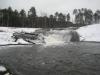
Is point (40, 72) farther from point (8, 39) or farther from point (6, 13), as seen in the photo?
point (6, 13)

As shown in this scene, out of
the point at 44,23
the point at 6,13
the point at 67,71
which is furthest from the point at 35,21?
the point at 67,71

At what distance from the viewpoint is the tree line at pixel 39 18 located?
96.7 metres

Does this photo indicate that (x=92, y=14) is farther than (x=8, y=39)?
Yes

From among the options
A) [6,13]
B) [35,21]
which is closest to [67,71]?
[6,13]

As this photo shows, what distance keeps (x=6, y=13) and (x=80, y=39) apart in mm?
50810

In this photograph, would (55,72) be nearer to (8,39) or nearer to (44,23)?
(8,39)

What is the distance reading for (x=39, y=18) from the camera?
124250 millimetres

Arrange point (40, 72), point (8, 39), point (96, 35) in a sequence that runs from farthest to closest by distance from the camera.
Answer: point (96, 35), point (8, 39), point (40, 72)

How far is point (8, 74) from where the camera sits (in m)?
12.7

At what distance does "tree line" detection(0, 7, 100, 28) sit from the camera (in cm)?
9669

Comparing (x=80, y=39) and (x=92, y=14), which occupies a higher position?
(x=92, y=14)

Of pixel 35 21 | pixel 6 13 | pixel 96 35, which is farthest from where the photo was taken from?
pixel 35 21

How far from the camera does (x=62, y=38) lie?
60.3m

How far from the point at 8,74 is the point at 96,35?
55710 mm
